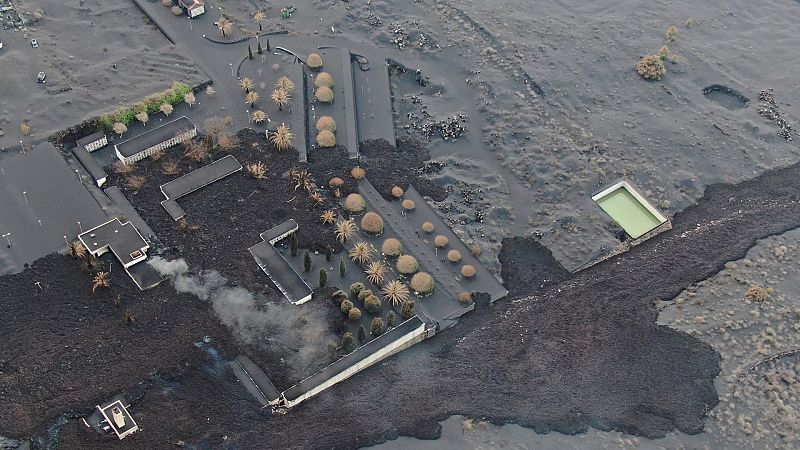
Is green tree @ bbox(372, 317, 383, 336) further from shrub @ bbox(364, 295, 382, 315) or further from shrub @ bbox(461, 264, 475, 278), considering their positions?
shrub @ bbox(461, 264, 475, 278)

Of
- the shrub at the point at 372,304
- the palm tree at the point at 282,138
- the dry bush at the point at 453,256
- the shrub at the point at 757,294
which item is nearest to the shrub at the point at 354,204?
the palm tree at the point at 282,138

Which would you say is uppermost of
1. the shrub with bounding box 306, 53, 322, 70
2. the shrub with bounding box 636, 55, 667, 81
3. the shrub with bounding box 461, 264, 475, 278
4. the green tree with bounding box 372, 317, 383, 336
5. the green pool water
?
the shrub with bounding box 636, 55, 667, 81

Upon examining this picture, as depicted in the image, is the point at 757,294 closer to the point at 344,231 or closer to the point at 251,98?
the point at 344,231

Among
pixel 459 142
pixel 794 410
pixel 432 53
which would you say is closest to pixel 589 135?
pixel 459 142

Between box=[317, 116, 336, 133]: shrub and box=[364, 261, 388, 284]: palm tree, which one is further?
box=[317, 116, 336, 133]: shrub

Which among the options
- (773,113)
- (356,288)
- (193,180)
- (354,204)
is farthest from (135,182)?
(773,113)

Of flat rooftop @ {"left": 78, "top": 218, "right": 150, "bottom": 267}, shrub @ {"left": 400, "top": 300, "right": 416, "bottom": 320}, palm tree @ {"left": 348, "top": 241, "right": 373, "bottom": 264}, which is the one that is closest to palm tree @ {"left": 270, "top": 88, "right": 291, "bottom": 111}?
palm tree @ {"left": 348, "top": 241, "right": 373, "bottom": 264}

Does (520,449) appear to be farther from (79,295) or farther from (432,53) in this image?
(432,53)

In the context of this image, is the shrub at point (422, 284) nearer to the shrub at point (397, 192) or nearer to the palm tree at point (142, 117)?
the shrub at point (397, 192)

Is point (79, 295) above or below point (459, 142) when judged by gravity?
below
